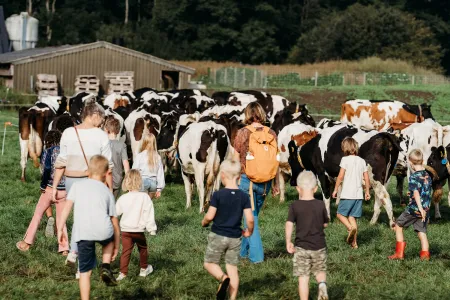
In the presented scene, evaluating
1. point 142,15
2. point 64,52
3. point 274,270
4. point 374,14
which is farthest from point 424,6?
point 274,270

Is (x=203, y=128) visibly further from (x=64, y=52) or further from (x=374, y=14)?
(x=374, y=14)

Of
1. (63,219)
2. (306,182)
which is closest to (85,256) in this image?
(63,219)

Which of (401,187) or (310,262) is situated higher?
(310,262)

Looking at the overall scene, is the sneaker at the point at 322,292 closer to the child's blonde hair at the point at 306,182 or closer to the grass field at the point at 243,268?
the grass field at the point at 243,268

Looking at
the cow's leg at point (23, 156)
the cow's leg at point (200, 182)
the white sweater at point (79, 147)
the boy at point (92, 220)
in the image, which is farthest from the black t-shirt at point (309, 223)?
the cow's leg at point (23, 156)

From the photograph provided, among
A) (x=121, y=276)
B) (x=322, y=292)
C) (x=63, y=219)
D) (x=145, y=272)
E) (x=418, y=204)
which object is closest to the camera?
(x=322, y=292)

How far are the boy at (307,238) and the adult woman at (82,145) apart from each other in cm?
281

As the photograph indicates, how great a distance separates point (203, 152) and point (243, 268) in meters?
6.52

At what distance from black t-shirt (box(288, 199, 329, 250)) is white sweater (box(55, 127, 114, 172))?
280 centimetres

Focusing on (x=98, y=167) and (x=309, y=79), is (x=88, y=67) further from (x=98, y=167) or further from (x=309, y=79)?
(x=98, y=167)

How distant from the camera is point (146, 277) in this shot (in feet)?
34.9

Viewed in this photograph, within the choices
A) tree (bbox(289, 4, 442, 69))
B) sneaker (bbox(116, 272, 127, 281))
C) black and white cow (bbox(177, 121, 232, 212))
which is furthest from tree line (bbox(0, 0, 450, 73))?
sneaker (bbox(116, 272, 127, 281))

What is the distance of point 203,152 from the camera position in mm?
17562

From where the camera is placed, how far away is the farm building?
49000 mm
